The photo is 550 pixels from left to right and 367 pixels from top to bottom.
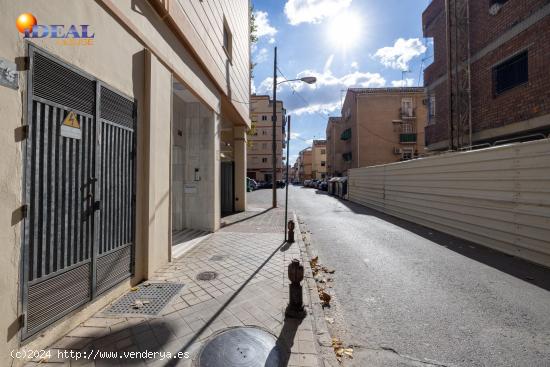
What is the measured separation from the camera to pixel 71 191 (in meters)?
2.71

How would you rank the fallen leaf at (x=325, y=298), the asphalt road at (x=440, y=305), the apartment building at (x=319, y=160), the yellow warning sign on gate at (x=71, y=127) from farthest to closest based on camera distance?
1. the apartment building at (x=319, y=160)
2. the fallen leaf at (x=325, y=298)
3. the yellow warning sign on gate at (x=71, y=127)
4. the asphalt road at (x=440, y=305)

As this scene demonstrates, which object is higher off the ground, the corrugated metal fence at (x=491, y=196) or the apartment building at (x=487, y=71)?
the apartment building at (x=487, y=71)

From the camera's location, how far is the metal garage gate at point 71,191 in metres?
2.31

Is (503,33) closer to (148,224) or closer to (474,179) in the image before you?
(474,179)

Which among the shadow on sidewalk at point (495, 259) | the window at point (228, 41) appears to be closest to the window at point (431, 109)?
the shadow on sidewalk at point (495, 259)

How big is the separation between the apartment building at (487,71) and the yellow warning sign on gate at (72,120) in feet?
35.0

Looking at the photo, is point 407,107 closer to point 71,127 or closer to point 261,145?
point 261,145

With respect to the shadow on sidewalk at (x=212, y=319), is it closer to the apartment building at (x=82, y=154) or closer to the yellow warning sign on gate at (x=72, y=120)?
the apartment building at (x=82, y=154)

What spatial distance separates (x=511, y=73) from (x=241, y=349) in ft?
45.7

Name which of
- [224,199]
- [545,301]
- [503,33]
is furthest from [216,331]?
[503,33]

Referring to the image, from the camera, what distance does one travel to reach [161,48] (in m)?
4.38

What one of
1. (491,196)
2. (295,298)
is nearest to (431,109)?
(491,196)

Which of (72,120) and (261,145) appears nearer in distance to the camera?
(72,120)

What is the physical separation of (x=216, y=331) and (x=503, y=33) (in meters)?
14.5
